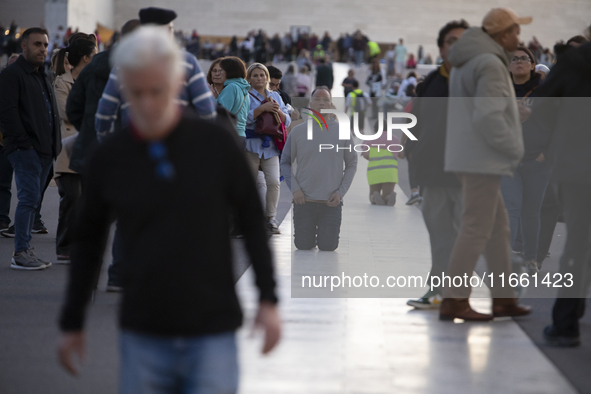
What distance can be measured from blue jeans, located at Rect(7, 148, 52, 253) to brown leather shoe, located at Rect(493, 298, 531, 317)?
3378mm

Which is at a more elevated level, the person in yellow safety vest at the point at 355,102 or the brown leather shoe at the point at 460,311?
the brown leather shoe at the point at 460,311

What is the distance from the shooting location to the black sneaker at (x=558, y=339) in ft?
12.2

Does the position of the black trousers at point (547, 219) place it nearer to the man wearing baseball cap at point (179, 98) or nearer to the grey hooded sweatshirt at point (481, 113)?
the grey hooded sweatshirt at point (481, 113)

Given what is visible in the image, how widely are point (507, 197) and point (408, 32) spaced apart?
43436 mm

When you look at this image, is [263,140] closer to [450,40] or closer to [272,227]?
[272,227]

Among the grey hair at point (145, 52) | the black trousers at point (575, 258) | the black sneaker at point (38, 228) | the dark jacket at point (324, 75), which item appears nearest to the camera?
the grey hair at point (145, 52)

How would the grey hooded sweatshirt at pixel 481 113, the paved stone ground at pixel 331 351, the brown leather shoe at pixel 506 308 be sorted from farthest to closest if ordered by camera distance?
the brown leather shoe at pixel 506 308
the grey hooded sweatshirt at pixel 481 113
the paved stone ground at pixel 331 351

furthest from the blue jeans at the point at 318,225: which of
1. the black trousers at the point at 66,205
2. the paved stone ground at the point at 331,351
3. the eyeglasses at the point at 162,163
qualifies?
the eyeglasses at the point at 162,163

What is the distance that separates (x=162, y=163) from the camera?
169 centimetres

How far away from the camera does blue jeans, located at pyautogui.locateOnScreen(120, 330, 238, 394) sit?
1714mm

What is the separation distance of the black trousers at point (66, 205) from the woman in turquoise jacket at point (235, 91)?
1.43 metres

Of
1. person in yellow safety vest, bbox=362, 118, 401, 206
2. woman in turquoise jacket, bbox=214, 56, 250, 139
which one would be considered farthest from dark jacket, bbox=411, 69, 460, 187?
person in yellow safety vest, bbox=362, 118, 401, 206

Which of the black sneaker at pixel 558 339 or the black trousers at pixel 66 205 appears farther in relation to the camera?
the black trousers at pixel 66 205

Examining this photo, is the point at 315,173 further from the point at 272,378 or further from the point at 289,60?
the point at 289,60
